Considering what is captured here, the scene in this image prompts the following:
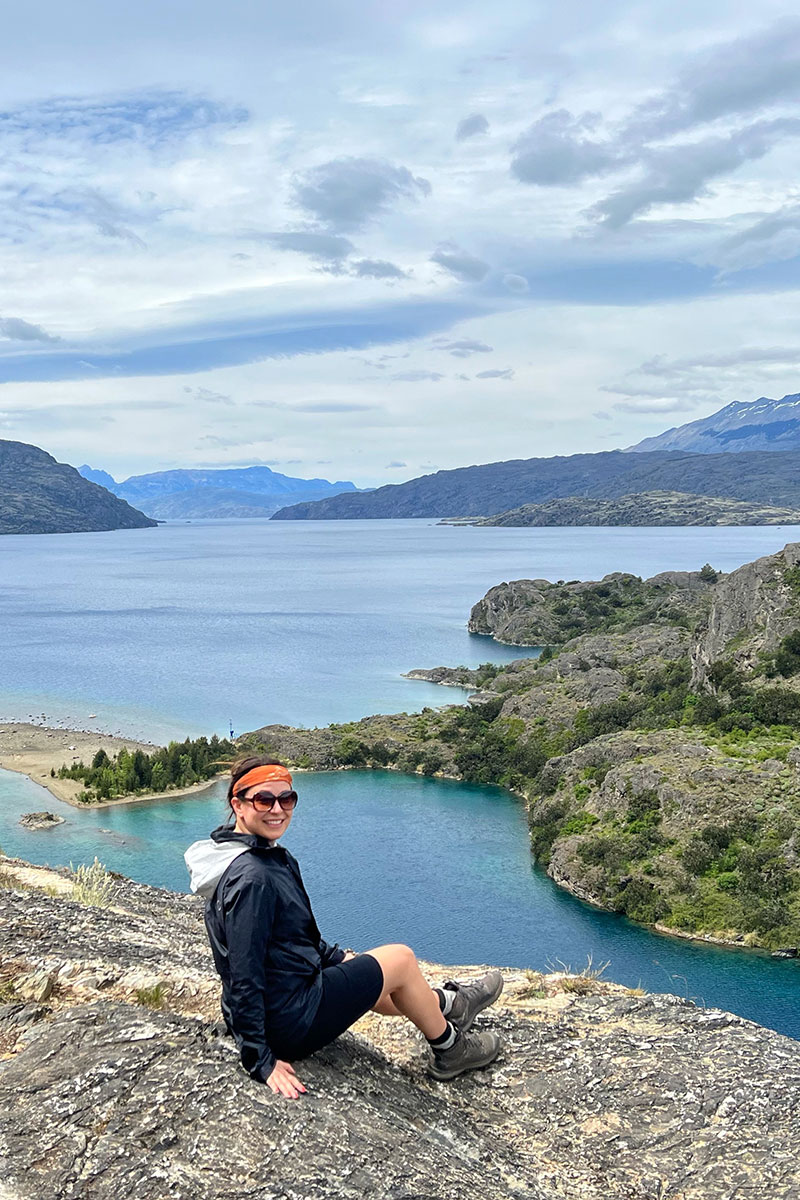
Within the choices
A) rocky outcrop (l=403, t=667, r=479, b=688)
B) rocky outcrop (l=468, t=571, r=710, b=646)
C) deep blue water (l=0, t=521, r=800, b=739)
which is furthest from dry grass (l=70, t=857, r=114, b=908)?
rocky outcrop (l=468, t=571, r=710, b=646)

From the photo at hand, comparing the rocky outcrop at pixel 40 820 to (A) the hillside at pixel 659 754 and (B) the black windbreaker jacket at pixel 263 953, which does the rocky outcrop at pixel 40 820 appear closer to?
(A) the hillside at pixel 659 754

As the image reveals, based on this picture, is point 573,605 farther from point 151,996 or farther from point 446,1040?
point 151,996

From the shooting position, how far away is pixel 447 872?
47.2 meters

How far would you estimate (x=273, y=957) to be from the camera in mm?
5523

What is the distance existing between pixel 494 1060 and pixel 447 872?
4147 centimetres

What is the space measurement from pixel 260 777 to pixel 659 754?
46.4m

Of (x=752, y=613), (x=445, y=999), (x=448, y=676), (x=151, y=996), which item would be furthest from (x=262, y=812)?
(x=448, y=676)

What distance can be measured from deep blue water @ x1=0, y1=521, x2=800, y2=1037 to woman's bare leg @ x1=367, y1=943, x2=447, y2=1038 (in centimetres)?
1279

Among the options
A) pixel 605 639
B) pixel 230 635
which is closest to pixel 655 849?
pixel 605 639

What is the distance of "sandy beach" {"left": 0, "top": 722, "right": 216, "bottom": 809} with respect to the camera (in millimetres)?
58656

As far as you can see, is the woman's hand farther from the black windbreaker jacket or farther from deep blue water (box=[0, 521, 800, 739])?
deep blue water (box=[0, 521, 800, 739])

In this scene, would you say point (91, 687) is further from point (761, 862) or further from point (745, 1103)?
point (745, 1103)

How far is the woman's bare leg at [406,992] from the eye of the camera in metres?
6.11

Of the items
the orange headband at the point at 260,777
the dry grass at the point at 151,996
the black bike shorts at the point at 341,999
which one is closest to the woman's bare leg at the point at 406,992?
the black bike shorts at the point at 341,999
